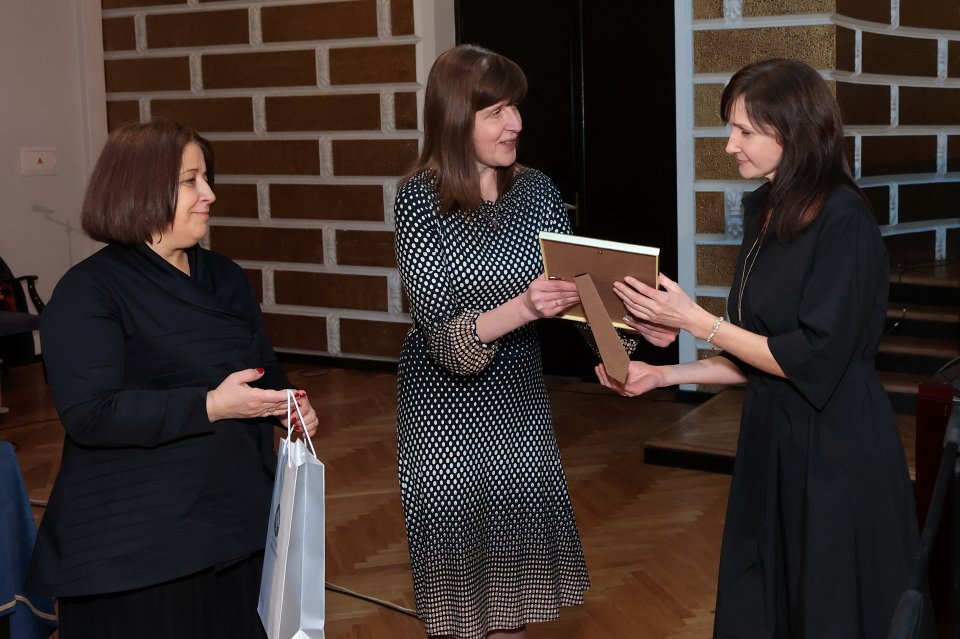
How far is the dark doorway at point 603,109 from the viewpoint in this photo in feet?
22.7

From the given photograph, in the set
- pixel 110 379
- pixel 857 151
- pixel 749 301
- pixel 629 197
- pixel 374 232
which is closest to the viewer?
pixel 110 379

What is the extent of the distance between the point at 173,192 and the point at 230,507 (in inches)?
26.1

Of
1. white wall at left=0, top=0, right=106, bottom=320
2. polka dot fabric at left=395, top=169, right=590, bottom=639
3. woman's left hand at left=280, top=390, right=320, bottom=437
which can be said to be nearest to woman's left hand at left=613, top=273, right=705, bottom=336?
polka dot fabric at left=395, top=169, right=590, bottom=639

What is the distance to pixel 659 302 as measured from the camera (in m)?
2.46

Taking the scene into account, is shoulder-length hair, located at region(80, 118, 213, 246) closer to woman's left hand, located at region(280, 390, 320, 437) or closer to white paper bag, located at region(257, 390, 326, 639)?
woman's left hand, located at region(280, 390, 320, 437)

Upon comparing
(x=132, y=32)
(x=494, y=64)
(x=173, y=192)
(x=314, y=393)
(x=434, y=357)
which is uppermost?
(x=132, y=32)

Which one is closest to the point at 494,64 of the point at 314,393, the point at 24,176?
the point at 314,393

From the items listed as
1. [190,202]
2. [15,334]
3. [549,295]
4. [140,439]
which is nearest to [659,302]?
[549,295]

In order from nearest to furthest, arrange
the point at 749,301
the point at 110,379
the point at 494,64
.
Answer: the point at 110,379
the point at 749,301
the point at 494,64

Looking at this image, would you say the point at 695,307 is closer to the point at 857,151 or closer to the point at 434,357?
the point at 434,357

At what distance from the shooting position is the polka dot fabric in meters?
2.78

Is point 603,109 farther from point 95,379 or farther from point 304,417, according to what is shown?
point 95,379

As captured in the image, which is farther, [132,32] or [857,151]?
[132,32]

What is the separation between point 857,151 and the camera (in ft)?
20.7
